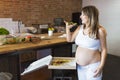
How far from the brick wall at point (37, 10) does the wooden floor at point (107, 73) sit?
206cm

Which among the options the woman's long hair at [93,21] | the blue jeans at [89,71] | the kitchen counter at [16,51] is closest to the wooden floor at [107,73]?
the kitchen counter at [16,51]

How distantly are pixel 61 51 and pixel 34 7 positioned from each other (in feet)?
7.47

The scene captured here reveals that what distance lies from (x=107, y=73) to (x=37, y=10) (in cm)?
265

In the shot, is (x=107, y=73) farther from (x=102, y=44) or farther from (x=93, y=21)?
(x=93, y=21)

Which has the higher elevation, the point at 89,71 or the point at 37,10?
the point at 37,10

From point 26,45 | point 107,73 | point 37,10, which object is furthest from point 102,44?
point 37,10

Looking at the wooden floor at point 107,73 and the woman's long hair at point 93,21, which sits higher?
the woman's long hair at point 93,21

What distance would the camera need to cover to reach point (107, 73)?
159 inches

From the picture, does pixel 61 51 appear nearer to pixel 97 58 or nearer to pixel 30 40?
pixel 30 40

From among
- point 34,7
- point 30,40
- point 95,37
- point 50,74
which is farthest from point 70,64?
point 34,7

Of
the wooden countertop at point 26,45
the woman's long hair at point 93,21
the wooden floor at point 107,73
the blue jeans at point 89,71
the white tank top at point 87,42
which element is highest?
the woman's long hair at point 93,21

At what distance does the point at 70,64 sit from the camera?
211 centimetres

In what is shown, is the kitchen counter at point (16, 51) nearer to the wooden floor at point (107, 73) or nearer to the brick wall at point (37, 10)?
the wooden floor at point (107, 73)

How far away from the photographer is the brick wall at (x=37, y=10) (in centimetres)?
460
